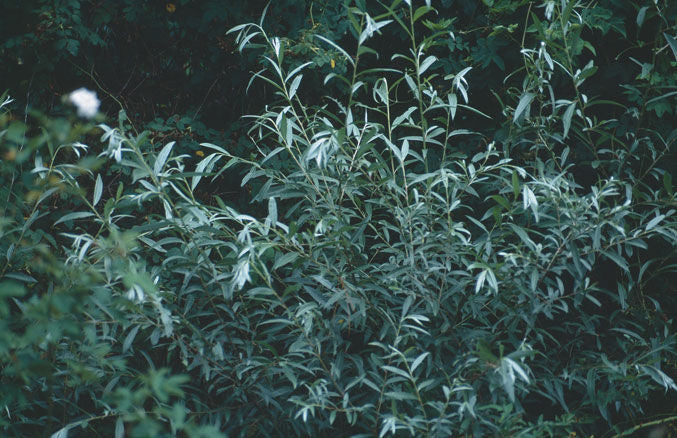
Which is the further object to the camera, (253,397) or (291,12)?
(291,12)

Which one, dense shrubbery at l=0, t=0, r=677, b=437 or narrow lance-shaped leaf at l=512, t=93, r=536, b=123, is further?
narrow lance-shaped leaf at l=512, t=93, r=536, b=123

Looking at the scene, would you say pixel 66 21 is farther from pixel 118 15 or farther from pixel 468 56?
pixel 468 56

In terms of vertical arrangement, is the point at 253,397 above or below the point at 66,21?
below

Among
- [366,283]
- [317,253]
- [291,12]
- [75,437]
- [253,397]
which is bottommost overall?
[75,437]

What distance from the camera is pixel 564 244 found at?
2.14 metres

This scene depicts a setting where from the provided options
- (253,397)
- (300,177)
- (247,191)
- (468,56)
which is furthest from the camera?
(247,191)

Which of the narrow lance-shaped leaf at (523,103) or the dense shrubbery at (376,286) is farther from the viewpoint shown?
the narrow lance-shaped leaf at (523,103)

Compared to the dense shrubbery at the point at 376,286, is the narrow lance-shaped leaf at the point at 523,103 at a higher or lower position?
higher

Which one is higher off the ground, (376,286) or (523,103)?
(523,103)

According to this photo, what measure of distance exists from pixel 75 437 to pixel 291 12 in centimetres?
222

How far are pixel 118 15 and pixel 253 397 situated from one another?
2384 mm

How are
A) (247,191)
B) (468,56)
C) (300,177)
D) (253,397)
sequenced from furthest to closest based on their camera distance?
(247,191) < (468,56) < (300,177) < (253,397)

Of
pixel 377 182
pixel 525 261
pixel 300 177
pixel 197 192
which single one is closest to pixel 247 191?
pixel 197 192

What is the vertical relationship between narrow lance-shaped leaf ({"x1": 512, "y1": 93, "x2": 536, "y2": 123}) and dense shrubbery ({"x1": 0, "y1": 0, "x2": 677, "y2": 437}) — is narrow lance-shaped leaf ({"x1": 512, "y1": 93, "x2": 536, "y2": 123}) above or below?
above
